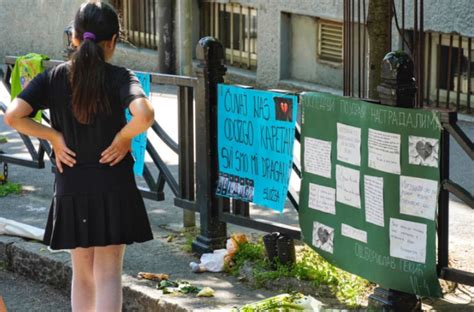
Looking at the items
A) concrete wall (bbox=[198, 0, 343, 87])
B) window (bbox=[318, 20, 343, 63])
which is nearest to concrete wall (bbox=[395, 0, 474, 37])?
window (bbox=[318, 20, 343, 63])

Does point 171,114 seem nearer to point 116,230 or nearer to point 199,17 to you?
point 199,17

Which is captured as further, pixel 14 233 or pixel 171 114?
pixel 171 114

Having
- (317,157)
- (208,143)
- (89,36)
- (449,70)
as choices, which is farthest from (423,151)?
(449,70)

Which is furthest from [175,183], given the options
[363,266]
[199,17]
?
[199,17]

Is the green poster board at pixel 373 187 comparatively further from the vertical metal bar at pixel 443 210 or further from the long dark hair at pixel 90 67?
the long dark hair at pixel 90 67

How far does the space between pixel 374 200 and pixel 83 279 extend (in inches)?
57.6

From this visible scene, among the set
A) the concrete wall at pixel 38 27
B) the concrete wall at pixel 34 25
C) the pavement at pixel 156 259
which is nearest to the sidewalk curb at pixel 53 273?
the pavement at pixel 156 259

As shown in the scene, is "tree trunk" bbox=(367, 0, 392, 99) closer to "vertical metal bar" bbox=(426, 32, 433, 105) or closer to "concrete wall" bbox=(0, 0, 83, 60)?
"vertical metal bar" bbox=(426, 32, 433, 105)

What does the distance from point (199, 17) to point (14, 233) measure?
7879mm

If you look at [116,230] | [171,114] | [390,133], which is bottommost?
[171,114]

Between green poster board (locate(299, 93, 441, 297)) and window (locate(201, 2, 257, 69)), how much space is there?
26.8ft

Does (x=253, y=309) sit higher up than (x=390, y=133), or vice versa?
(x=390, y=133)

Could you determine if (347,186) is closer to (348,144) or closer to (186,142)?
(348,144)

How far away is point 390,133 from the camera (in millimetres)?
5426
